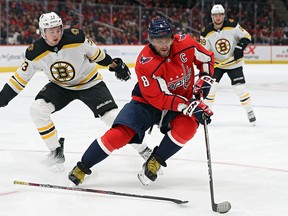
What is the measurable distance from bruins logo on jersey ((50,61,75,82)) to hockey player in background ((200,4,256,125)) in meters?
2.37

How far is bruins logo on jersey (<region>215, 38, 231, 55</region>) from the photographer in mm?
5676

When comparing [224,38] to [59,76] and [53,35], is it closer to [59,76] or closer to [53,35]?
[59,76]

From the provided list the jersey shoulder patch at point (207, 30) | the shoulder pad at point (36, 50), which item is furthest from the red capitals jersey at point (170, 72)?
the jersey shoulder patch at point (207, 30)

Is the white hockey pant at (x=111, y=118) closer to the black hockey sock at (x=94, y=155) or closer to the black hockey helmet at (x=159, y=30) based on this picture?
the black hockey sock at (x=94, y=155)

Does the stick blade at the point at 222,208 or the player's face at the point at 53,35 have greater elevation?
the player's face at the point at 53,35

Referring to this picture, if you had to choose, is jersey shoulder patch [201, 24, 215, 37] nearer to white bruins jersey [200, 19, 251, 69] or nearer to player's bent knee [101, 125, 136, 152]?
white bruins jersey [200, 19, 251, 69]

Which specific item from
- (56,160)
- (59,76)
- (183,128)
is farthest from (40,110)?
(183,128)

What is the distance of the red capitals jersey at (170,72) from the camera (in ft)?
9.48

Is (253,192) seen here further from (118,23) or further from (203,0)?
(203,0)

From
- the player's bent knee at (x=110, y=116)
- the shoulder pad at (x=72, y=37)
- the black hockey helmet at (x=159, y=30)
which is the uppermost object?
the black hockey helmet at (x=159, y=30)

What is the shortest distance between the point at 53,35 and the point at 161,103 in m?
0.81

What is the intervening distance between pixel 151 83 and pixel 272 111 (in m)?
3.64

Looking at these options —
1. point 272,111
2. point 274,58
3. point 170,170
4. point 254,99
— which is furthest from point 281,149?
point 274,58

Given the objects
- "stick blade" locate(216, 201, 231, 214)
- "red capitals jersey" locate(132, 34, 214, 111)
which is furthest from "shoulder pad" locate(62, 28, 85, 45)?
"stick blade" locate(216, 201, 231, 214)
